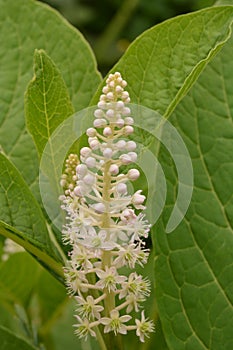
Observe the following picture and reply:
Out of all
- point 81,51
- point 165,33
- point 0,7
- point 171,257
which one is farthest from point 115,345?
point 0,7

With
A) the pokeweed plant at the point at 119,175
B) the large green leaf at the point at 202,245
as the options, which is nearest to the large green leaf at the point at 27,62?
the pokeweed plant at the point at 119,175

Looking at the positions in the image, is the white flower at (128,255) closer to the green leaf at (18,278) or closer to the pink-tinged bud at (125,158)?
the pink-tinged bud at (125,158)

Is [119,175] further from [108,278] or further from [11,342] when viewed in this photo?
[11,342]

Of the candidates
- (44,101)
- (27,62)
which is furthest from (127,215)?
(27,62)

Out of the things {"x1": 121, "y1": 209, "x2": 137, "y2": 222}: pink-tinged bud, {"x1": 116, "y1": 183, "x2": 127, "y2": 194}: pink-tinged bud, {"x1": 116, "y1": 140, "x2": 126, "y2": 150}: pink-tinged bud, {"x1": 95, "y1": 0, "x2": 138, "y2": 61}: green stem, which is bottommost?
{"x1": 95, "y1": 0, "x2": 138, "y2": 61}: green stem

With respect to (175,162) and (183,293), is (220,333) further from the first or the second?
(175,162)

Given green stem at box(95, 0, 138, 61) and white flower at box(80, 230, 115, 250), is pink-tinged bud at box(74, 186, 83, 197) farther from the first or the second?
green stem at box(95, 0, 138, 61)

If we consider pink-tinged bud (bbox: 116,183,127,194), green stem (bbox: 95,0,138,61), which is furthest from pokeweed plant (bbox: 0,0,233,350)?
green stem (bbox: 95,0,138,61)
